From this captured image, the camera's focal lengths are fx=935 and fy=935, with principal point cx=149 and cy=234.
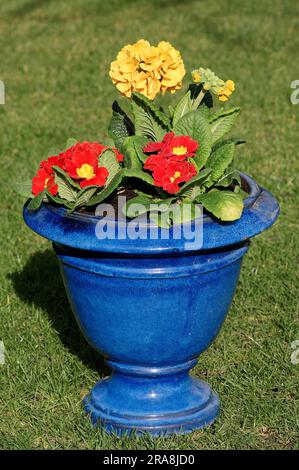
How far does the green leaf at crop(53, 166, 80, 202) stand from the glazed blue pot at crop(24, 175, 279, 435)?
6cm

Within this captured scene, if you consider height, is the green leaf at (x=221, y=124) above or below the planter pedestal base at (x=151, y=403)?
above

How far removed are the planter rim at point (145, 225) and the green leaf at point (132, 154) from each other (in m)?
0.25

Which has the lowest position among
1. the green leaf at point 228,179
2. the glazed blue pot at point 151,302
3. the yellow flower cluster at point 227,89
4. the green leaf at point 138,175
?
the glazed blue pot at point 151,302

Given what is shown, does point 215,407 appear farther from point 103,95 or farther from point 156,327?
point 103,95

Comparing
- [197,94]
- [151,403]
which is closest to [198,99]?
[197,94]

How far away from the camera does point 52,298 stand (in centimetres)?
430

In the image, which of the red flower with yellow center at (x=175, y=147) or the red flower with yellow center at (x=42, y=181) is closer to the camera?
the red flower with yellow center at (x=175, y=147)

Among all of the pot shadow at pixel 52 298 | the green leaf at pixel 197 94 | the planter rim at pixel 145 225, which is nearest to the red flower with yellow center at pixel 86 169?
the planter rim at pixel 145 225

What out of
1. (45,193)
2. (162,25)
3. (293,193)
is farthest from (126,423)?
(162,25)

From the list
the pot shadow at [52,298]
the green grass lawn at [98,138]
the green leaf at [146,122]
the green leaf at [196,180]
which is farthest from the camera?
the pot shadow at [52,298]

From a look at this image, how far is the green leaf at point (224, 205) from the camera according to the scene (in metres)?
2.85

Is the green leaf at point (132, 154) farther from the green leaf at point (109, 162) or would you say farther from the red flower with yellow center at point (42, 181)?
the red flower with yellow center at point (42, 181)

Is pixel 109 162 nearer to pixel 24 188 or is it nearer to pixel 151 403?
pixel 24 188
